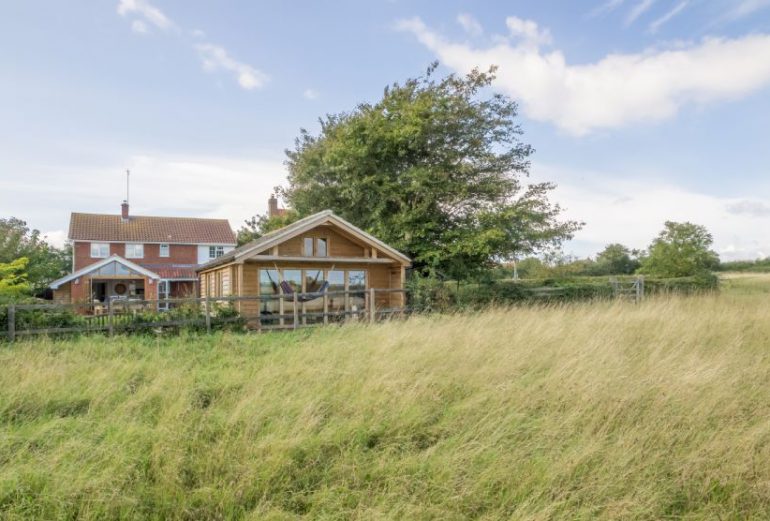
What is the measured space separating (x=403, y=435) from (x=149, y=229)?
3850cm

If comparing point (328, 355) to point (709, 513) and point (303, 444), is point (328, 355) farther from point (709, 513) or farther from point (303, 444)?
point (709, 513)

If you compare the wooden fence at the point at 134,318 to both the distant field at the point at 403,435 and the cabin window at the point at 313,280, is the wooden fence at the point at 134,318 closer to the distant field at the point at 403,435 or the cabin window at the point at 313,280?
the cabin window at the point at 313,280

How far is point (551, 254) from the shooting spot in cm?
2194

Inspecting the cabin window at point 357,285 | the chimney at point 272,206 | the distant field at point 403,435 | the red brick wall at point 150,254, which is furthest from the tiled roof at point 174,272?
the distant field at point 403,435

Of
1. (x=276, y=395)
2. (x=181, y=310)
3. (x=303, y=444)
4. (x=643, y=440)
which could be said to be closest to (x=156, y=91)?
(x=181, y=310)

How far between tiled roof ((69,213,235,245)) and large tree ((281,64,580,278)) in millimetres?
20459

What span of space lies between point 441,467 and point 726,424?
2.71 meters

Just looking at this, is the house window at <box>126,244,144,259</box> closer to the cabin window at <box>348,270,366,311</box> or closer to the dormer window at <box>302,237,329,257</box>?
the dormer window at <box>302,237,329,257</box>

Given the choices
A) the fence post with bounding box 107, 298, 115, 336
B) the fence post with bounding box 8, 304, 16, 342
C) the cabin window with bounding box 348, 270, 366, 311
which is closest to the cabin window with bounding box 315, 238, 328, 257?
the cabin window with bounding box 348, 270, 366, 311

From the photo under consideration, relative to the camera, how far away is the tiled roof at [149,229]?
115ft

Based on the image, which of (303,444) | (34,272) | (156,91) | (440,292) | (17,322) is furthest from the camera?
(34,272)

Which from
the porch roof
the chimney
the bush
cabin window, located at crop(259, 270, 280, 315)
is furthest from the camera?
the chimney

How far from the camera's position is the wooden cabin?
15484 millimetres

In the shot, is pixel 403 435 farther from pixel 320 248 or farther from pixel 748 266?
pixel 748 266
